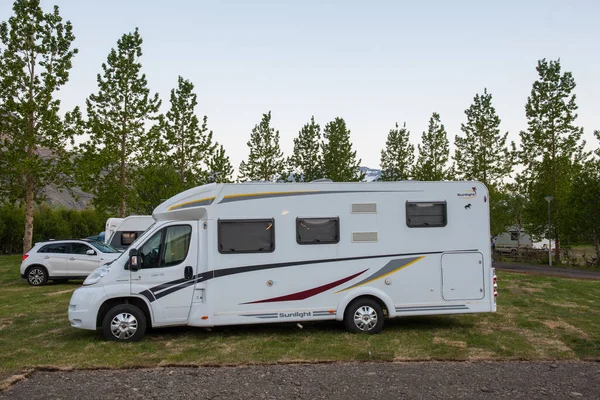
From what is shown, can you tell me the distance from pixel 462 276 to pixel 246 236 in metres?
4.01

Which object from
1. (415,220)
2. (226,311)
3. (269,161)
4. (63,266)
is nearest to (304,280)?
(226,311)

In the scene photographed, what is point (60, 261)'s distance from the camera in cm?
1969

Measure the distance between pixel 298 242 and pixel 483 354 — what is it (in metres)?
3.58

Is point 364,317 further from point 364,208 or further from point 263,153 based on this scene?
point 263,153

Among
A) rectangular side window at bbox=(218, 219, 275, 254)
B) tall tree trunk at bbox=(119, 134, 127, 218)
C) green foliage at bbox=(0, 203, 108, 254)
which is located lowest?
rectangular side window at bbox=(218, 219, 275, 254)

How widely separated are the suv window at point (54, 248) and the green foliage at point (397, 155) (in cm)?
3474

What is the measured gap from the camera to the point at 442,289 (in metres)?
10.4

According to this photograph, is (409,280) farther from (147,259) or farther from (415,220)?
(147,259)

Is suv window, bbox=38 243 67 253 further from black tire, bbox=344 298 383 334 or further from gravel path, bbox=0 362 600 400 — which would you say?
black tire, bbox=344 298 383 334

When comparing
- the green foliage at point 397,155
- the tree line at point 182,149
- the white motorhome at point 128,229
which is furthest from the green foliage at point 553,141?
the white motorhome at point 128,229

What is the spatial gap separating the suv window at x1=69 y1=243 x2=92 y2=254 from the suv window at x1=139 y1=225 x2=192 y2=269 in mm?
11149

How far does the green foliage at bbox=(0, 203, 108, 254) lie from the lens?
42031 mm

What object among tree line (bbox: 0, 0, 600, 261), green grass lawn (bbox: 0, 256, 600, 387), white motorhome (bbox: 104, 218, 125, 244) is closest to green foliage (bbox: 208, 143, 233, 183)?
tree line (bbox: 0, 0, 600, 261)

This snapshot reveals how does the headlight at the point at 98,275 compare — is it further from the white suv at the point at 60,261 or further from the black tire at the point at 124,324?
the white suv at the point at 60,261
